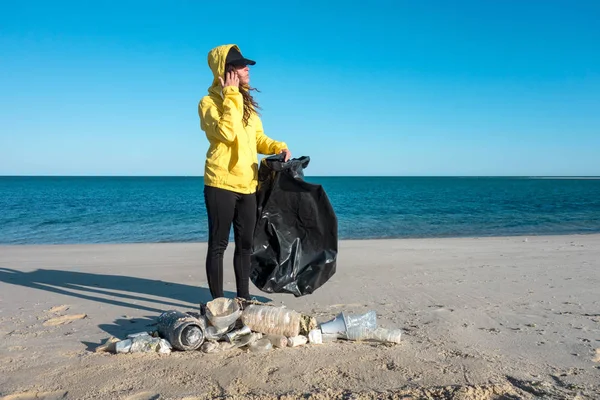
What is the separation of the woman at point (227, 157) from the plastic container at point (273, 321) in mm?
507

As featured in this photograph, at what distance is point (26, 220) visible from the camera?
63.7 feet

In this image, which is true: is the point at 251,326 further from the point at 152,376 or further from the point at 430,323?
the point at 430,323

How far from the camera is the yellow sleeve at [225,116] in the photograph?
3.42 m

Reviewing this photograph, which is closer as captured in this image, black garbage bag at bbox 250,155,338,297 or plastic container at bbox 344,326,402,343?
plastic container at bbox 344,326,402,343

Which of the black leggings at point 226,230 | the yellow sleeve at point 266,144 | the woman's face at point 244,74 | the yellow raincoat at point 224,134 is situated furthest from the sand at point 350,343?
the woman's face at point 244,74

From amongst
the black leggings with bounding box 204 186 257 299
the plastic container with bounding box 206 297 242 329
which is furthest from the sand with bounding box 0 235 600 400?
the black leggings with bounding box 204 186 257 299

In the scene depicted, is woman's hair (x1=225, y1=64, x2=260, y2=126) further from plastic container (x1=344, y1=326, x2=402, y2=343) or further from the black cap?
plastic container (x1=344, y1=326, x2=402, y2=343)

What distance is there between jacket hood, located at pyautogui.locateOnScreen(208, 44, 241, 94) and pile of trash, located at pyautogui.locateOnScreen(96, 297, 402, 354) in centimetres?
171

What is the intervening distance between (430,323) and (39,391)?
2.82 meters

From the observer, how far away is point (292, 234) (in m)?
4.13

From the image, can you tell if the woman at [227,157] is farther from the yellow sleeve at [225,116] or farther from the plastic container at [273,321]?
the plastic container at [273,321]

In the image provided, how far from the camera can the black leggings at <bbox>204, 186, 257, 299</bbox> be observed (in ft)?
11.7

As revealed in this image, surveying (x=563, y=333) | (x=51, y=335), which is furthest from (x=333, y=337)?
(x=51, y=335)

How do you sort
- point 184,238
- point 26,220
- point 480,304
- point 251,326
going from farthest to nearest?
point 26,220
point 184,238
point 480,304
point 251,326
